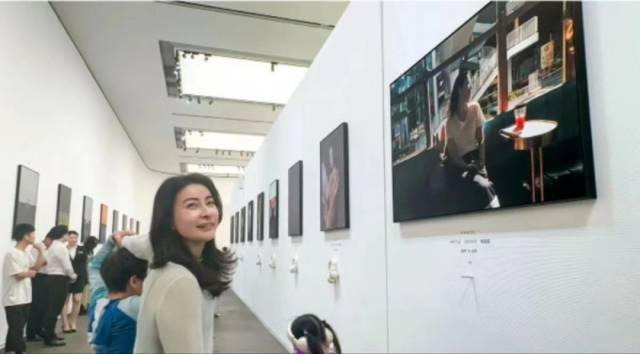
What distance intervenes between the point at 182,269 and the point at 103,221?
37.1 ft

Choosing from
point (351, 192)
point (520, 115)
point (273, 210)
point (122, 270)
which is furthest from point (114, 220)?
point (520, 115)

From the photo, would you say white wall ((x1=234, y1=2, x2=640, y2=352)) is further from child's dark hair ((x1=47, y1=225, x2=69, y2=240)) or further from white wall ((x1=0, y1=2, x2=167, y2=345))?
child's dark hair ((x1=47, y1=225, x2=69, y2=240))

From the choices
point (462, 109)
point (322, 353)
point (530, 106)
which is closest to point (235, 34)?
point (462, 109)

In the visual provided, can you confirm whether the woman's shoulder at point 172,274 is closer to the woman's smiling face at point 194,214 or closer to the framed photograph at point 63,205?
the woman's smiling face at point 194,214

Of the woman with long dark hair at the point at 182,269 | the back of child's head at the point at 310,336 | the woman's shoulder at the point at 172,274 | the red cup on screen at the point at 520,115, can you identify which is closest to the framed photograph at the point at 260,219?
the woman with long dark hair at the point at 182,269

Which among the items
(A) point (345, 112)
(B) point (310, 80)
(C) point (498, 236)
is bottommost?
(C) point (498, 236)

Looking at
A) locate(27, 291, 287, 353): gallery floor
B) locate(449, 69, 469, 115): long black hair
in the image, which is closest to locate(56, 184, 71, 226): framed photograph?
locate(27, 291, 287, 353): gallery floor

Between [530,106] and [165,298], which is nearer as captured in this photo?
[165,298]

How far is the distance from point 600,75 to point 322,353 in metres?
1.20

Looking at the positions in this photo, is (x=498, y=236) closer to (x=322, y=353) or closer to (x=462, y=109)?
(x=462, y=109)

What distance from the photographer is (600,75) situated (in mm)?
1458

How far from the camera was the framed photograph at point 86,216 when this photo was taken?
9250 mm

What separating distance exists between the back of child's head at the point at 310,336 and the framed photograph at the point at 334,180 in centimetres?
254

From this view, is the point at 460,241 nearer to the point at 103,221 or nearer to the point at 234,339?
the point at 234,339
